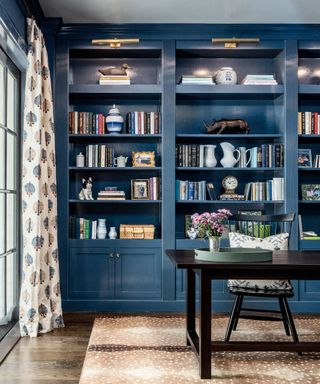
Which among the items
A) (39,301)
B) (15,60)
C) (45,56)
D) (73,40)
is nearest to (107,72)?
(73,40)

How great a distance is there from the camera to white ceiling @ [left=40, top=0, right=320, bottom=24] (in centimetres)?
439

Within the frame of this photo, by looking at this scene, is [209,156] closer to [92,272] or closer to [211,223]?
[92,272]

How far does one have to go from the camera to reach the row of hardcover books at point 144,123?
5.03 m

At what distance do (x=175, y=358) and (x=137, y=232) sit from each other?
1.78m

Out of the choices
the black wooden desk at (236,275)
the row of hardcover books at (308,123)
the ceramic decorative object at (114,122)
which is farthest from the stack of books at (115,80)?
the black wooden desk at (236,275)

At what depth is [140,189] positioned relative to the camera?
5051mm

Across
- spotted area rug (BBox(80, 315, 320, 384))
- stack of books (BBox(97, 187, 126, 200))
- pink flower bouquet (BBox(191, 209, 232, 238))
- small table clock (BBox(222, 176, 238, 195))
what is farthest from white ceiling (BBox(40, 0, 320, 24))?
spotted area rug (BBox(80, 315, 320, 384))

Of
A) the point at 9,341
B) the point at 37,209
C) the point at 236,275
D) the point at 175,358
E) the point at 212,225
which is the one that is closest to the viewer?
the point at 236,275

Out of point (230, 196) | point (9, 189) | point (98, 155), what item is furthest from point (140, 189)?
point (9, 189)

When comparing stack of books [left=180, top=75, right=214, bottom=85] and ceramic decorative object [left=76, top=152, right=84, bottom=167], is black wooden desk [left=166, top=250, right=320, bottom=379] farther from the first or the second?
stack of books [left=180, top=75, right=214, bottom=85]

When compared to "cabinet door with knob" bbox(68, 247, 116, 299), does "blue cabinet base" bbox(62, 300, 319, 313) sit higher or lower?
lower

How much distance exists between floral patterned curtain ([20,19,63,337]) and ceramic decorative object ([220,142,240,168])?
1715mm

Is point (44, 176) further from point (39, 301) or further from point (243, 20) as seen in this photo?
point (243, 20)

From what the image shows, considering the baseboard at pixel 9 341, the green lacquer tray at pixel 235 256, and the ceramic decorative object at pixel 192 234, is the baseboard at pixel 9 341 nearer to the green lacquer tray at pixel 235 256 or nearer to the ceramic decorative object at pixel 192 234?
the green lacquer tray at pixel 235 256
